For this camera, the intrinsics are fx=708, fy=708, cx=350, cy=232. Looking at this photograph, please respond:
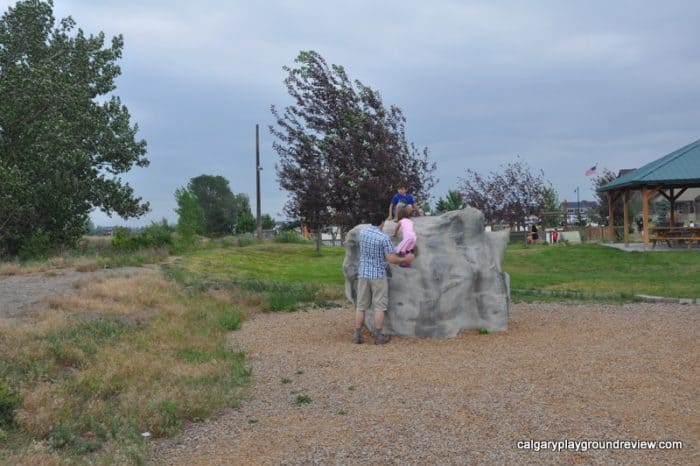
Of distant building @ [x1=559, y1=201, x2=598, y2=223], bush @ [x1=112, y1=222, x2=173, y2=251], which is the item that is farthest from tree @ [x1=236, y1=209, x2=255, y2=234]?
bush @ [x1=112, y1=222, x2=173, y2=251]

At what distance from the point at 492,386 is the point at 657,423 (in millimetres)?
1547

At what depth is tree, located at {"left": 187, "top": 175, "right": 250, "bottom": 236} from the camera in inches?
2886

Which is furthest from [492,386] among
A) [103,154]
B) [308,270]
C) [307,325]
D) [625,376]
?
[103,154]

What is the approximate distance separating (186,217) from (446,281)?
71.3 ft

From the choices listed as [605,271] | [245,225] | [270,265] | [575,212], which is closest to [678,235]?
[605,271]

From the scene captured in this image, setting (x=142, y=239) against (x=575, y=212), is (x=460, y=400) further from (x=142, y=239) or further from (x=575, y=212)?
(x=575, y=212)

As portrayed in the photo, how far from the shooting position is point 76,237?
26141mm

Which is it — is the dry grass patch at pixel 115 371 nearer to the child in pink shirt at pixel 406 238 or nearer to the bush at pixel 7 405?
the bush at pixel 7 405

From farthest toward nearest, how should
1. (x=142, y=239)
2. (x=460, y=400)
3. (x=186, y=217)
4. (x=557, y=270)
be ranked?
(x=186, y=217)
(x=142, y=239)
(x=557, y=270)
(x=460, y=400)

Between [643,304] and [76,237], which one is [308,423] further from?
[76,237]

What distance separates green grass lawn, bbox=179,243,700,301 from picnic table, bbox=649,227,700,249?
1657 millimetres

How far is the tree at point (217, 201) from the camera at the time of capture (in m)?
73.3

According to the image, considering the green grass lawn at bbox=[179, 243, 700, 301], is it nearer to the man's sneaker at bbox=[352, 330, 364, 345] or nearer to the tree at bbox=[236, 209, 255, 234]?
the man's sneaker at bbox=[352, 330, 364, 345]

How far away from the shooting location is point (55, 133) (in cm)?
2336
